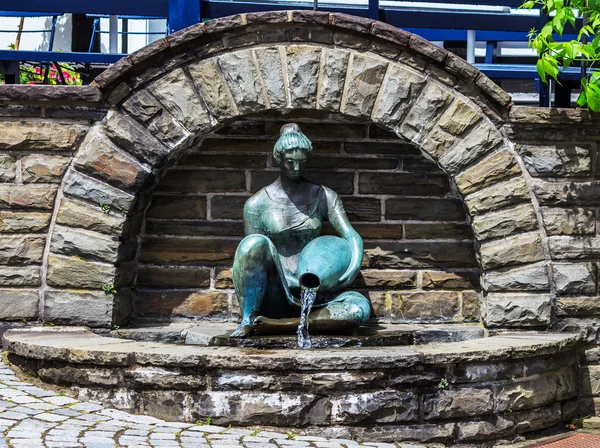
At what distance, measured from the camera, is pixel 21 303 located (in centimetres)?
602

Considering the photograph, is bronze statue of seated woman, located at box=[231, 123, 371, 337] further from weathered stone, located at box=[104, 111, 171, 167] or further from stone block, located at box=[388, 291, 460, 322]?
stone block, located at box=[388, 291, 460, 322]

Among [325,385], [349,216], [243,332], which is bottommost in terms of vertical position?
[325,385]

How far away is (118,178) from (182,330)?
3.56ft

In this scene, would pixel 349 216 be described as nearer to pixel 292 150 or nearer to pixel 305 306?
pixel 292 150

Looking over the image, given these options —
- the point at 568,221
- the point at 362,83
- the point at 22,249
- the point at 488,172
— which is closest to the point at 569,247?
the point at 568,221

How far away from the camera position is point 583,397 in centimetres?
606

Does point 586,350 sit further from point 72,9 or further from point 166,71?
point 72,9

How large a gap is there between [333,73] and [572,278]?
6.73ft

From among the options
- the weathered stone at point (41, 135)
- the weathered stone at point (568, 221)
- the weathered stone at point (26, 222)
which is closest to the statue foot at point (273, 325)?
the weathered stone at point (26, 222)

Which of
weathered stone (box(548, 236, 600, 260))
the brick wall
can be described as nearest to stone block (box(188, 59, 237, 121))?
the brick wall

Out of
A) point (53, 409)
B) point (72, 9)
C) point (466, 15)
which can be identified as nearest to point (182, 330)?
point (53, 409)

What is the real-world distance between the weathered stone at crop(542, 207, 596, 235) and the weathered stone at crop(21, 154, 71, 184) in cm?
315

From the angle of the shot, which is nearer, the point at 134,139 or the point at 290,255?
the point at 134,139

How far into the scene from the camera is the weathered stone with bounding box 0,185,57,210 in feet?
19.8
